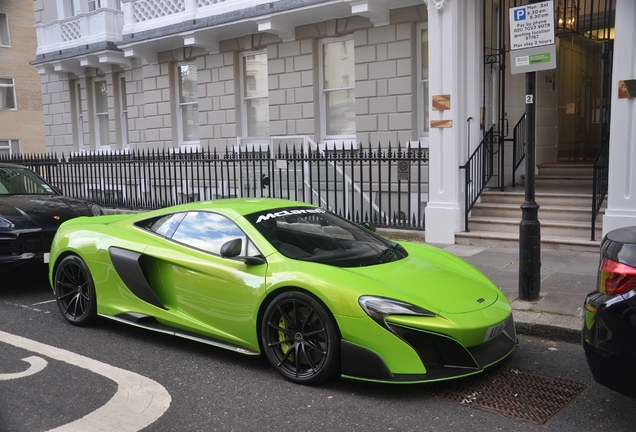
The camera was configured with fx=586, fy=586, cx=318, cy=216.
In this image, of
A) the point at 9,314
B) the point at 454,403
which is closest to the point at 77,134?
the point at 9,314

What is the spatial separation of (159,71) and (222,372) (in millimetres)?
13828

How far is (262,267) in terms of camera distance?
4641 mm

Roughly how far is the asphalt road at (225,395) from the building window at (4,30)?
32.6 meters

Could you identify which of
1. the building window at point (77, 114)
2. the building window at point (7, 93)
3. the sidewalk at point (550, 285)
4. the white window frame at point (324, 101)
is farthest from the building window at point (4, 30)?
the sidewalk at point (550, 285)

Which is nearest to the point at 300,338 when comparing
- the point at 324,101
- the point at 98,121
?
the point at 324,101

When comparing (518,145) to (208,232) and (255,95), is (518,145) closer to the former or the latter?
(255,95)

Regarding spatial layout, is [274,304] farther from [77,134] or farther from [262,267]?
[77,134]

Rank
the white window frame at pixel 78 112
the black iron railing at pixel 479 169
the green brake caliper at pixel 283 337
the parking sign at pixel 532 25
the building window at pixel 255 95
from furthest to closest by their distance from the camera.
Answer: the white window frame at pixel 78 112 → the building window at pixel 255 95 → the black iron railing at pixel 479 169 → the parking sign at pixel 532 25 → the green brake caliper at pixel 283 337

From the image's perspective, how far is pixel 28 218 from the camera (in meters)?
7.58

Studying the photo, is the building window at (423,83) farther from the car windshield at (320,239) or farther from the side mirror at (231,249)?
the side mirror at (231,249)

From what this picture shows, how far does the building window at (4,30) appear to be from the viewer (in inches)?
1283

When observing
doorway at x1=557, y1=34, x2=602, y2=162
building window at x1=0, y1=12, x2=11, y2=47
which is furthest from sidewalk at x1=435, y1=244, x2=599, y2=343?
building window at x1=0, y1=12, x2=11, y2=47

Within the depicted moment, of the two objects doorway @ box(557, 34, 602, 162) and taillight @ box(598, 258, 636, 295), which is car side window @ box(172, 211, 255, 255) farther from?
doorway @ box(557, 34, 602, 162)

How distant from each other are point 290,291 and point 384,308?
753 millimetres
